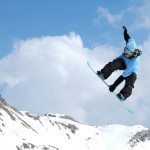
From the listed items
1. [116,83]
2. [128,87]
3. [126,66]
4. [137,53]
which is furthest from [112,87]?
[137,53]

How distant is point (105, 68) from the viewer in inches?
1196

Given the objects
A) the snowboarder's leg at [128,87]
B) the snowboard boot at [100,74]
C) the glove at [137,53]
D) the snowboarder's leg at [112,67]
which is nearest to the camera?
the glove at [137,53]

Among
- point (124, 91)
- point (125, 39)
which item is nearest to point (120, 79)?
point (124, 91)

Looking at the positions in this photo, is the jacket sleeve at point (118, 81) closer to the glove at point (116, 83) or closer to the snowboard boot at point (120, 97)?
the glove at point (116, 83)

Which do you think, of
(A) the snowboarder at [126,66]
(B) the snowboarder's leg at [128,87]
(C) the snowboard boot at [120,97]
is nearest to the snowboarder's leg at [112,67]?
(A) the snowboarder at [126,66]

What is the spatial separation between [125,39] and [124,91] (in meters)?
3.64

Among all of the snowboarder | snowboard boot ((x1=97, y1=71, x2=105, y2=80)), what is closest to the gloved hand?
the snowboarder

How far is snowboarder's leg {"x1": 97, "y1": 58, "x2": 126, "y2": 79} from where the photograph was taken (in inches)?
1176

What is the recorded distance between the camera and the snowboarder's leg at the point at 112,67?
2987 cm

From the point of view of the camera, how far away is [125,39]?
29.3 m

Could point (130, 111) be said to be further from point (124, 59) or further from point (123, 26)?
point (123, 26)

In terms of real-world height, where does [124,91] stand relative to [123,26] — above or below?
below

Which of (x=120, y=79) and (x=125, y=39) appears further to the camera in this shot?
(x=120, y=79)

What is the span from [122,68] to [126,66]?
→ 328 mm
